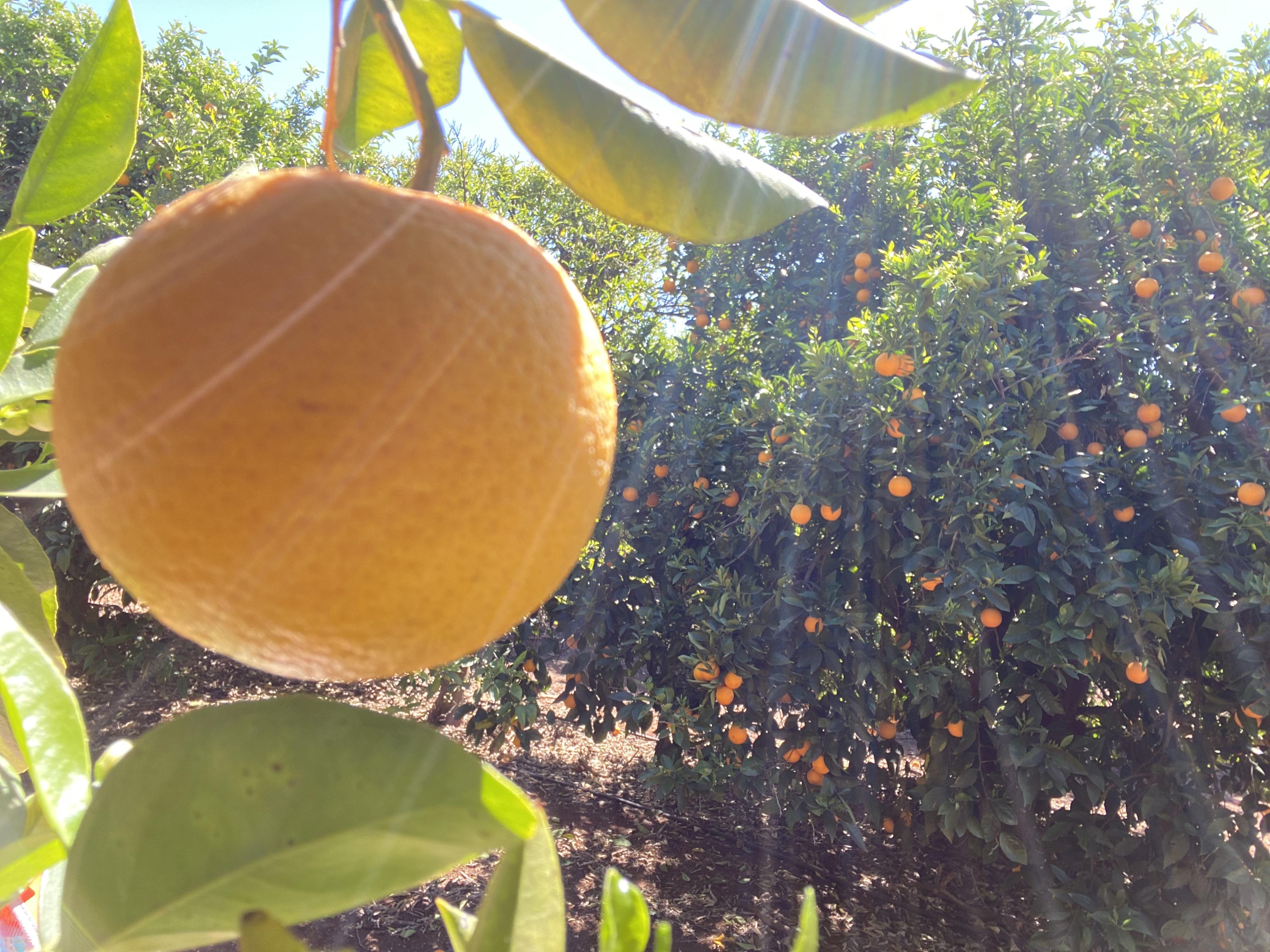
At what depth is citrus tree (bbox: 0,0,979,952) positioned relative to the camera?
28 centimetres

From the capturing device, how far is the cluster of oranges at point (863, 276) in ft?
10.8

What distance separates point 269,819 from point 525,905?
0.53 feet

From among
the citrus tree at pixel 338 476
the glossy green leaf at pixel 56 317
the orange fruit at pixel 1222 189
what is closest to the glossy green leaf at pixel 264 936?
the citrus tree at pixel 338 476

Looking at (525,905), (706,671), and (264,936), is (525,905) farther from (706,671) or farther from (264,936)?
(706,671)

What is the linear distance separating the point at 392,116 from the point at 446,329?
338 mm

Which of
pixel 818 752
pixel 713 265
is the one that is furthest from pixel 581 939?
pixel 713 265

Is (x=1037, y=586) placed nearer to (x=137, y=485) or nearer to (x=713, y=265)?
(x=713, y=265)

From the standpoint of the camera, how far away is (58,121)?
0.58m

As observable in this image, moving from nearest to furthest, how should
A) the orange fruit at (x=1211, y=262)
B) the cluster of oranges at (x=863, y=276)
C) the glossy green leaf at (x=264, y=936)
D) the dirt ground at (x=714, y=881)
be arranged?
the glossy green leaf at (x=264, y=936)
the orange fruit at (x=1211, y=262)
the dirt ground at (x=714, y=881)
the cluster of oranges at (x=863, y=276)

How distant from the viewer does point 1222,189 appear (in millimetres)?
2535

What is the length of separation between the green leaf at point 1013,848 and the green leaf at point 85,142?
9.30 ft

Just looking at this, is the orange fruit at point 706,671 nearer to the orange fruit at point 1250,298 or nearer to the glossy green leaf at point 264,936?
the orange fruit at point 1250,298

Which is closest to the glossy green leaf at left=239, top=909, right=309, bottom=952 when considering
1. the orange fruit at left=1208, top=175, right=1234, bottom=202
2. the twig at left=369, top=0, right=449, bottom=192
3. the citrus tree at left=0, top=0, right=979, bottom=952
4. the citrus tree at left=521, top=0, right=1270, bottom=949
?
the citrus tree at left=0, top=0, right=979, bottom=952

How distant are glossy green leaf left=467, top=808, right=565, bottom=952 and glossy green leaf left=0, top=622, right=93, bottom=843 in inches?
7.0
